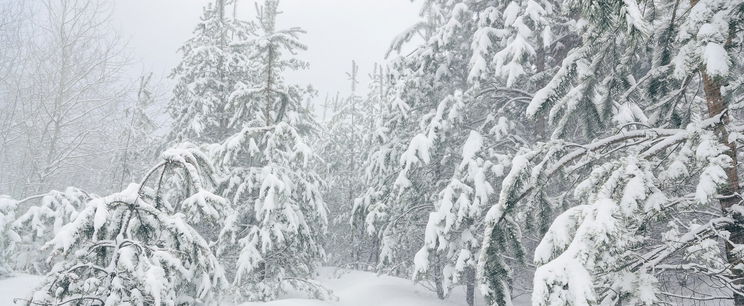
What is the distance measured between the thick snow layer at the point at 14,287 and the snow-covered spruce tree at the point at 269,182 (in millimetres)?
4302

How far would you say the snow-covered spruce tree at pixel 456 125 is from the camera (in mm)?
10336

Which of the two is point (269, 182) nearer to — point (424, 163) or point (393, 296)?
point (424, 163)

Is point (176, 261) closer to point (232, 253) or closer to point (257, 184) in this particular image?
point (257, 184)

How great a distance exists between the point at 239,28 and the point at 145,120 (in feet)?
16.8

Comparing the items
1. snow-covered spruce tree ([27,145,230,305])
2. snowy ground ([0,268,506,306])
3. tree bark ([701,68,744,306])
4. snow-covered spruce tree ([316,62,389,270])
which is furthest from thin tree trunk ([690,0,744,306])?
snow-covered spruce tree ([316,62,389,270])

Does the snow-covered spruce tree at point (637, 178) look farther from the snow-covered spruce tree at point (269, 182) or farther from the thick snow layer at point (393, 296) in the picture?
the thick snow layer at point (393, 296)

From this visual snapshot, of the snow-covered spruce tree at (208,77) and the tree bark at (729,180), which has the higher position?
the snow-covered spruce tree at (208,77)

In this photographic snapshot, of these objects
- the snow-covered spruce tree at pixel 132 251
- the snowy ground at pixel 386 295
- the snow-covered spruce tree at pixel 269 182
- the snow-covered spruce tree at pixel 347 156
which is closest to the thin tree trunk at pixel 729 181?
the snow-covered spruce tree at pixel 132 251

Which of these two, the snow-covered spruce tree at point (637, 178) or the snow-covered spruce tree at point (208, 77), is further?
the snow-covered spruce tree at point (208, 77)

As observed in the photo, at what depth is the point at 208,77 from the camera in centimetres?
1571

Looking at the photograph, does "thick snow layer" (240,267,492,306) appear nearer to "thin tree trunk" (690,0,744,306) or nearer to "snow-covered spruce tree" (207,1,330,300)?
"snow-covered spruce tree" (207,1,330,300)

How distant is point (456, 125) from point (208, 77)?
9.25m

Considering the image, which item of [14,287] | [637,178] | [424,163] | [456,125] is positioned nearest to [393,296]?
[424,163]

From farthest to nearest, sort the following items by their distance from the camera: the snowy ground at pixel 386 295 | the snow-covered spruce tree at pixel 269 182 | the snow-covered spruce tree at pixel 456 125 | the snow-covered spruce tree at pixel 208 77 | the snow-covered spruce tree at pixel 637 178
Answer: the snow-covered spruce tree at pixel 208 77
the snow-covered spruce tree at pixel 269 182
the snow-covered spruce tree at pixel 456 125
the snowy ground at pixel 386 295
the snow-covered spruce tree at pixel 637 178
